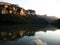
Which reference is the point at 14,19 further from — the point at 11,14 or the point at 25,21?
the point at 25,21

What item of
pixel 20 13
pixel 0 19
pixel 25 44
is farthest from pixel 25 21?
pixel 25 44

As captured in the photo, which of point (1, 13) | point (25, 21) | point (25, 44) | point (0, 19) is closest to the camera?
point (25, 44)

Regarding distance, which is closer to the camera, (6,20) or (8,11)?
(6,20)

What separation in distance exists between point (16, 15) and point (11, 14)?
10217mm

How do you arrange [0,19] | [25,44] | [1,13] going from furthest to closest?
[1,13] → [0,19] → [25,44]

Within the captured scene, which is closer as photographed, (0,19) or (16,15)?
(0,19)

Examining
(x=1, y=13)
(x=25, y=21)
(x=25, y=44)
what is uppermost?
(x=25, y=44)

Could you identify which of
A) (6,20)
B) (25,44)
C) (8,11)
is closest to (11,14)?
(8,11)

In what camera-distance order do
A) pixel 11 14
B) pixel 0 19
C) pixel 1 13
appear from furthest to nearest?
pixel 11 14, pixel 1 13, pixel 0 19

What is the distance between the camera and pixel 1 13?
167 metres

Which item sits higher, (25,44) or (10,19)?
(25,44)

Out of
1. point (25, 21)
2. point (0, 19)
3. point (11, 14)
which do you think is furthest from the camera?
point (25, 21)

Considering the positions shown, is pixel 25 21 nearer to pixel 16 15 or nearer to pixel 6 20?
pixel 16 15

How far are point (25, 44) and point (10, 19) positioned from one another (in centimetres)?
14398
